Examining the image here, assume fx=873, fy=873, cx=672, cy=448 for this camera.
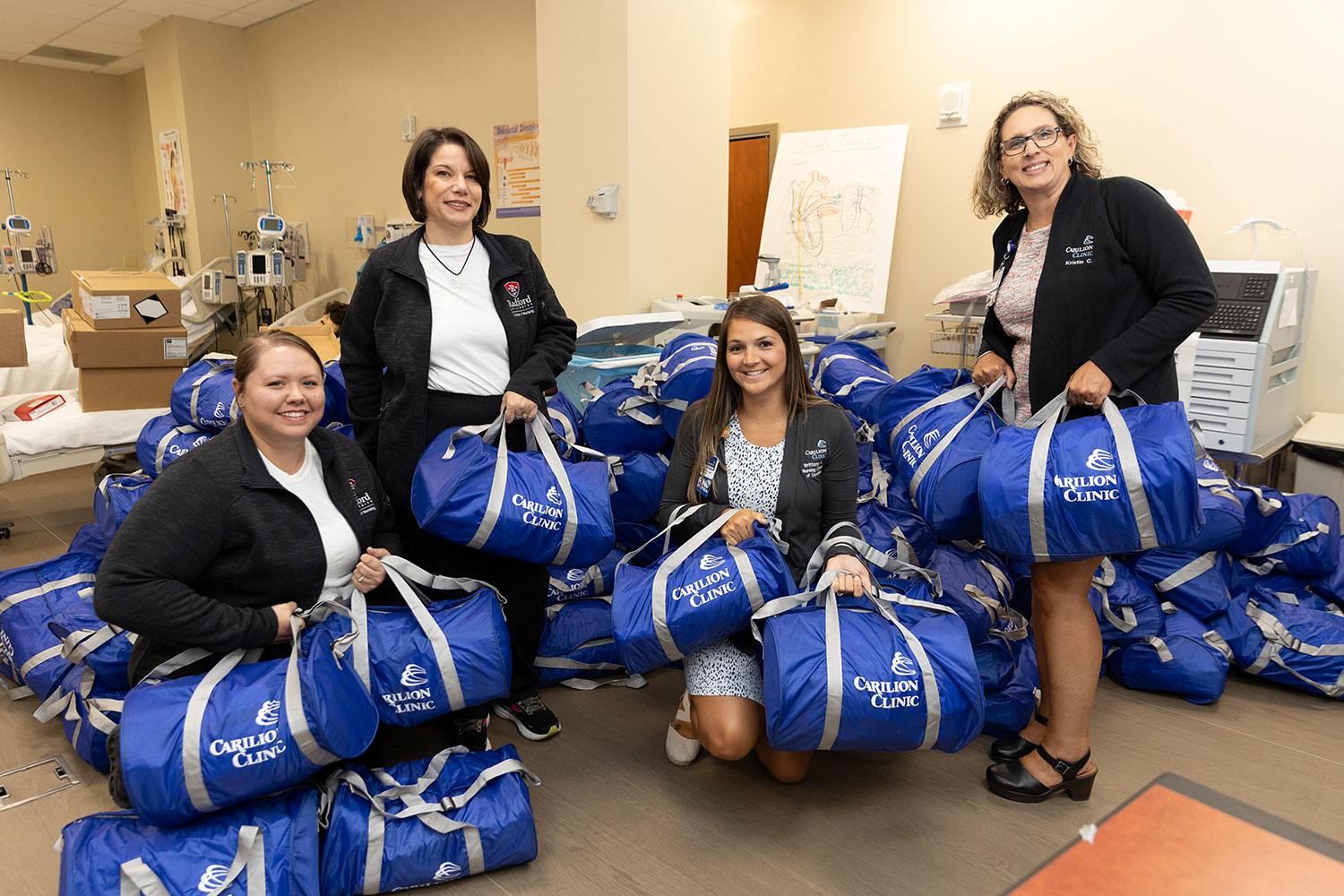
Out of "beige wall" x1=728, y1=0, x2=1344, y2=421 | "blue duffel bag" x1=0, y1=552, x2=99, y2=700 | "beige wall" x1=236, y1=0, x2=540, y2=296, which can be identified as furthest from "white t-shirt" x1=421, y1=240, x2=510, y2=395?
"beige wall" x1=236, y1=0, x2=540, y2=296

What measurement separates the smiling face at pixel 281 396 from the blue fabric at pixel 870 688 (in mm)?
1036

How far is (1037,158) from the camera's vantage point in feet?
5.87

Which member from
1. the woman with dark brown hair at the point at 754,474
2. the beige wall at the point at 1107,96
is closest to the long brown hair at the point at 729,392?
the woman with dark brown hair at the point at 754,474

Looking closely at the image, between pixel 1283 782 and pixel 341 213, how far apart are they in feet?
21.2

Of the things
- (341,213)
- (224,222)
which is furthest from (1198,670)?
(224,222)

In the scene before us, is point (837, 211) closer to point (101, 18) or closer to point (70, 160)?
point (101, 18)

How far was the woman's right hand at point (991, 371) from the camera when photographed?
78.7 inches

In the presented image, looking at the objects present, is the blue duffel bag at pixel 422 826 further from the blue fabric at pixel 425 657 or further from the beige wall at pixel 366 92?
the beige wall at pixel 366 92

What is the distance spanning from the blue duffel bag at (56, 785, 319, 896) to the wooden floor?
312 millimetres

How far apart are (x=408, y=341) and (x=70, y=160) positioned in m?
8.66

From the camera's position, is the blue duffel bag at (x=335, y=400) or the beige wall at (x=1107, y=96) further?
the beige wall at (x=1107, y=96)

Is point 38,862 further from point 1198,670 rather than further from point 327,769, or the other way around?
point 1198,670

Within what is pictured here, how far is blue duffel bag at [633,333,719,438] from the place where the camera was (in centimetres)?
254

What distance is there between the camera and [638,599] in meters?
1.81
